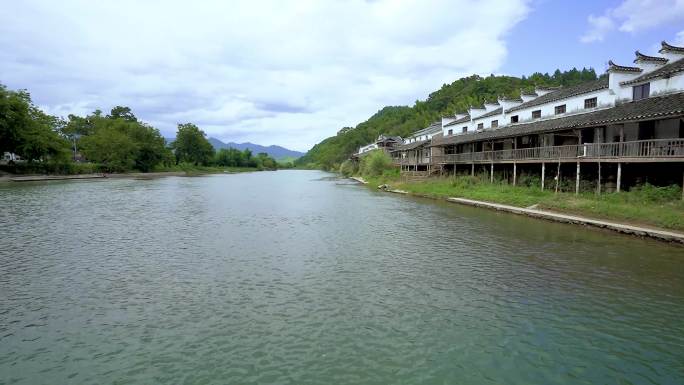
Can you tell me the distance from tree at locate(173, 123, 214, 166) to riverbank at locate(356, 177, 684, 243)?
116 metres

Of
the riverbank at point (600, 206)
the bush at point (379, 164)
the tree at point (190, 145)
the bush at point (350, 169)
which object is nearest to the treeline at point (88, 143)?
the tree at point (190, 145)

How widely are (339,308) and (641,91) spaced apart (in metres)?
28.4

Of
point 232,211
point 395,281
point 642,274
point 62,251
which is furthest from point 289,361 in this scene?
point 232,211

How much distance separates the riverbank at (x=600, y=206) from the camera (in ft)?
62.2

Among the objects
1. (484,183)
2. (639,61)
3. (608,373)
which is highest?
(639,61)

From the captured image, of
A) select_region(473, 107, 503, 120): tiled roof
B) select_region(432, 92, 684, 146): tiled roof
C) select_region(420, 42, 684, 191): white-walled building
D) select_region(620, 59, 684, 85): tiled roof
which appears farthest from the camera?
select_region(473, 107, 503, 120): tiled roof

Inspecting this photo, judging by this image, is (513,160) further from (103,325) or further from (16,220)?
(16,220)

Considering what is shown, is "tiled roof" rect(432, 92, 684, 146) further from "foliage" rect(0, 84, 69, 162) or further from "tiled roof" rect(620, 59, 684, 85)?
"foliage" rect(0, 84, 69, 162)

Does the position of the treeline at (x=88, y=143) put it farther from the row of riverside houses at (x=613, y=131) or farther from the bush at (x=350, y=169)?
the row of riverside houses at (x=613, y=131)

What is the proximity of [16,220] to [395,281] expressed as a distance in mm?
23492

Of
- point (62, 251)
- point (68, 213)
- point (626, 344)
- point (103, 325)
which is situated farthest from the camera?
point (68, 213)

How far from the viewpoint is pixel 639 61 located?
28.1 meters

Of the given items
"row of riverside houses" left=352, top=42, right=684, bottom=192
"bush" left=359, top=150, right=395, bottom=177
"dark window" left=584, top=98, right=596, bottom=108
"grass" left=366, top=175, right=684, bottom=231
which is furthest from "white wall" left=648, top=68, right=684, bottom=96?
"bush" left=359, top=150, right=395, bottom=177

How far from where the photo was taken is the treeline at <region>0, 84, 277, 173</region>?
202ft
